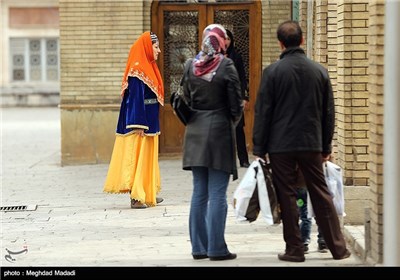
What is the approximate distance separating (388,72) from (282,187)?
4.31 feet

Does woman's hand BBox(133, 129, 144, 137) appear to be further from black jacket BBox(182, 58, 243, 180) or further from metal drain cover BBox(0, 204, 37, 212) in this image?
black jacket BBox(182, 58, 243, 180)

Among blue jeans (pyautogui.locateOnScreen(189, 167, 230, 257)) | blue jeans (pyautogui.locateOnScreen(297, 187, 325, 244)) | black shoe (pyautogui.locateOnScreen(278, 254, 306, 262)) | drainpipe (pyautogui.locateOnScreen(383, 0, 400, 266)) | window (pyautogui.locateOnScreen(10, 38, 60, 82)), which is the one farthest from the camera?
window (pyautogui.locateOnScreen(10, 38, 60, 82))

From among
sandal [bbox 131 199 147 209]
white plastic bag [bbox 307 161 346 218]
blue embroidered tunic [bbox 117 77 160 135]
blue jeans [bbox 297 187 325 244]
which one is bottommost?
sandal [bbox 131 199 147 209]

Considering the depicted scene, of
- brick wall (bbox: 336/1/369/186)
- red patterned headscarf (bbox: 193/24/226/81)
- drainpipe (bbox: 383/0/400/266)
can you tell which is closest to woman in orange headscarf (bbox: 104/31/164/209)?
brick wall (bbox: 336/1/369/186)

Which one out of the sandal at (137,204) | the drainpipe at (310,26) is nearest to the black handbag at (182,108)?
the sandal at (137,204)

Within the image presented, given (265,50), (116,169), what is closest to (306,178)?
(116,169)

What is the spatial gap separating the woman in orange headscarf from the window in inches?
1258

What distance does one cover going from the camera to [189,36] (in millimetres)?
18766

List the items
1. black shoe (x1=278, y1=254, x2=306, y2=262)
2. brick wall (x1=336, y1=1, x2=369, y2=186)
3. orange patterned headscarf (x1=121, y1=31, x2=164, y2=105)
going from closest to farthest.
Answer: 1. black shoe (x1=278, y1=254, x2=306, y2=262)
2. brick wall (x1=336, y1=1, x2=369, y2=186)
3. orange patterned headscarf (x1=121, y1=31, x2=164, y2=105)

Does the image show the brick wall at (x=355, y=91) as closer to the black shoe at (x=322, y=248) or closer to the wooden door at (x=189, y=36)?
the black shoe at (x=322, y=248)

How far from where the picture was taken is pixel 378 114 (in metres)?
8.64

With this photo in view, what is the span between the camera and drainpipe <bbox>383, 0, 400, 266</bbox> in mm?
8047

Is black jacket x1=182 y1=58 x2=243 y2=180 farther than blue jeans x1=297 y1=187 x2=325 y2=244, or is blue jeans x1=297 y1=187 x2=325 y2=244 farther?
blue jeans x1=297 y1=187 x2=325 y2=244

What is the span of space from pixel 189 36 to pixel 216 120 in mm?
9797
